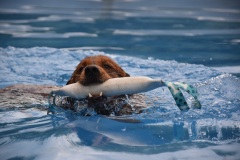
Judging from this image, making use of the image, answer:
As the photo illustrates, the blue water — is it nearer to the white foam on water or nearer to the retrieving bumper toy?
the white foam on water

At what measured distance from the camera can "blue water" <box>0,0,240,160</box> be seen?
A: 161 inches

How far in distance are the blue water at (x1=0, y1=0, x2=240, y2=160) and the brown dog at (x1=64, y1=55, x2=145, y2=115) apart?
127 mm

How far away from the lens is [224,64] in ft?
26.5

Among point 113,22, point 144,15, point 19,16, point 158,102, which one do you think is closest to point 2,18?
point 19,16

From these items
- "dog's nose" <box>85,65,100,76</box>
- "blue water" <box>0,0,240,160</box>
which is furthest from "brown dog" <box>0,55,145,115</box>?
"blue water" <box>0,0,240,160</box>

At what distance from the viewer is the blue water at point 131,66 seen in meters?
4.09

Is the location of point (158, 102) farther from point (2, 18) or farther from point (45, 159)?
point (2, 18)

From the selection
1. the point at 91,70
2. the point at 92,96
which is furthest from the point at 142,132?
the point at 91,70

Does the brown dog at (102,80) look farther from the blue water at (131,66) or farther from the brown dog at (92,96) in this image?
the blue water at (131,66)

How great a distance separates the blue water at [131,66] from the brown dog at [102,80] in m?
0.13

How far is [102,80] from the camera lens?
448 centimetres

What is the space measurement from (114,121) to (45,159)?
44.0 inches

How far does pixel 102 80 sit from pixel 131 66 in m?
3.49

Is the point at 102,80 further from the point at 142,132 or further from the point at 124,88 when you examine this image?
the point at 142,132
